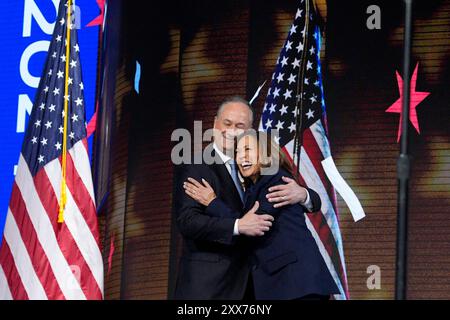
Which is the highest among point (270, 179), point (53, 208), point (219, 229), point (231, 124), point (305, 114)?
point (305, 114)

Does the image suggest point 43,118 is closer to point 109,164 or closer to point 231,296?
point 109,164

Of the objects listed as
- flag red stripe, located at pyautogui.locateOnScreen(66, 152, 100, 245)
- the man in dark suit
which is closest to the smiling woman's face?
the man in dark suit

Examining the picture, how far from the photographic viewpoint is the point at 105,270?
9422 millimetres

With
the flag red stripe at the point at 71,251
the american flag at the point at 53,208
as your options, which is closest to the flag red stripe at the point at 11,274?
the american flag at the point at 53,208

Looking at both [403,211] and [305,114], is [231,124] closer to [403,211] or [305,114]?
[305,114]

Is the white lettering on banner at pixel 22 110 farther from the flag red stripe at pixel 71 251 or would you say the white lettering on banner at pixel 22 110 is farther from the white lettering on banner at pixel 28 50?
the flag red stripe at pixel 71 251

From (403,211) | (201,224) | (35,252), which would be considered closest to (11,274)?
(35,252)

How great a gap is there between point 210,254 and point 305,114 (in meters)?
2.53

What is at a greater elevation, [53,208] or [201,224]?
[53,208]

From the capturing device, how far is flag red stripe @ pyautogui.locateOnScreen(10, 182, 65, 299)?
832 cm

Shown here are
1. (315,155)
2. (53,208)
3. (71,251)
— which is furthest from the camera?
(315,155)

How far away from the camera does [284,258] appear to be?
269 inches

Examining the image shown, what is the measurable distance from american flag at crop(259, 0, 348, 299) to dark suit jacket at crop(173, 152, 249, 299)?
2.09 metres
